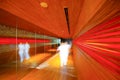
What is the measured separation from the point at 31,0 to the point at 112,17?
2.33m

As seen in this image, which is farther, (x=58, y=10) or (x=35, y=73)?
(x=35, y=73)

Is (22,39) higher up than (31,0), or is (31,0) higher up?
(31,0)

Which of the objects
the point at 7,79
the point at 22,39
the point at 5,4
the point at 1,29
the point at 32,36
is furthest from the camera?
the point at 32,36

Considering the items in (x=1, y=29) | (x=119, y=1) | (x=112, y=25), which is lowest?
(x=112, y=25)

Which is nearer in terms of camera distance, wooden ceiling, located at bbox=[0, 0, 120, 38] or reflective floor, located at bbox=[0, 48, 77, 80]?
wooden ceiling, located at bbox=[0, 0, 120, 38]

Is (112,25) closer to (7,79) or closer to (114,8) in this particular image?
(114,8)

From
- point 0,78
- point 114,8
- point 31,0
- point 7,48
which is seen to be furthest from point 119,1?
point 7,48

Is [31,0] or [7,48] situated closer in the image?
[31,0]

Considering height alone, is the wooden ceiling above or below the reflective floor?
above

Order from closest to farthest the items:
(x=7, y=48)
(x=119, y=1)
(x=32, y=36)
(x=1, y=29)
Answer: (x=119, y=1) < (x=1, y=29) < (x=7, y=48) < (x=32, y=36)

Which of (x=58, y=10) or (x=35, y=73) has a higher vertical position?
(x=58, y=10)

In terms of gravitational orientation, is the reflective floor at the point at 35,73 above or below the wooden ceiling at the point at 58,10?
below

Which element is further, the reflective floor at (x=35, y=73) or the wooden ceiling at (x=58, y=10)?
the reflective floor at (x=35, y=73)

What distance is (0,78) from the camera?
4676mm
